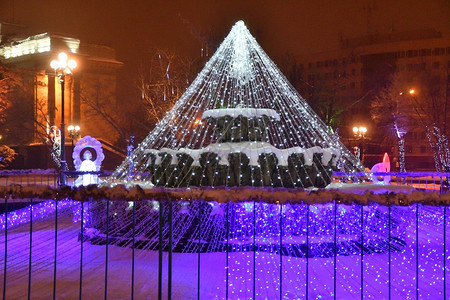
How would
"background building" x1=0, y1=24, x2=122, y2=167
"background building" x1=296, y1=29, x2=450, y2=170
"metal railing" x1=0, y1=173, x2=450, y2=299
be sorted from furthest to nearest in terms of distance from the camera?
"background building" x1=296, y1=29, x2=450, y2=170 < "background building" x1=0, y1=24, x2=122, y2=167 < "metal railing" x1=0, y1=173, x2=450, y2=299

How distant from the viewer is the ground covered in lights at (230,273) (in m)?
5.90

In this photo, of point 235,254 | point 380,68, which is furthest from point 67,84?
point 380,68

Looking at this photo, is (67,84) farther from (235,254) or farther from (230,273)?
(230,273)

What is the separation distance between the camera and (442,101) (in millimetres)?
38750

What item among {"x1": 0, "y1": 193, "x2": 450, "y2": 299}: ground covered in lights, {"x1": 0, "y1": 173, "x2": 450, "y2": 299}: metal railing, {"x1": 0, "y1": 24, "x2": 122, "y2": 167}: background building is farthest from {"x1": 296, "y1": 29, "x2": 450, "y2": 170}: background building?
{"x1": 0, "y1": 193, "x2": 450, "y2": 299}: ground covered in lights

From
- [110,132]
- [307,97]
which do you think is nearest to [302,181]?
[307,97]

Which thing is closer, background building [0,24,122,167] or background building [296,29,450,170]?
background building [0,24,122,167]

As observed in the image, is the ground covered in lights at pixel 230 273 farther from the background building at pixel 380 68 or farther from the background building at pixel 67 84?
the background building at pixel 380 68

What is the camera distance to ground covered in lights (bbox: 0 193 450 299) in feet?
19.4

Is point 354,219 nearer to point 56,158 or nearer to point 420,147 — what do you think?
point 56,158

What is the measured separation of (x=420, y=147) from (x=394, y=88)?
13964 millimetres

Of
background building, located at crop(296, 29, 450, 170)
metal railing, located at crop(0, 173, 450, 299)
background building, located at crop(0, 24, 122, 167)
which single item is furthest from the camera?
background building, located at crop(296, 29, 450, 170)

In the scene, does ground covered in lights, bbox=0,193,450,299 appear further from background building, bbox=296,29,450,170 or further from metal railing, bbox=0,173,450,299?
background building, bbox=296,29,450,170

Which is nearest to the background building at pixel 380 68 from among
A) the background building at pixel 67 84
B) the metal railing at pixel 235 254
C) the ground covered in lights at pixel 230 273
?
the background building at pixel 67 84
